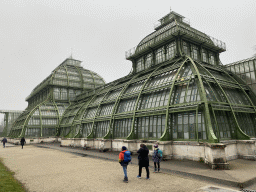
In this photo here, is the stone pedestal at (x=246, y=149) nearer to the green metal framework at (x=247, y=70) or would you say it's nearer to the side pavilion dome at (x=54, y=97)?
the green metal framework at (x=247, y=70)

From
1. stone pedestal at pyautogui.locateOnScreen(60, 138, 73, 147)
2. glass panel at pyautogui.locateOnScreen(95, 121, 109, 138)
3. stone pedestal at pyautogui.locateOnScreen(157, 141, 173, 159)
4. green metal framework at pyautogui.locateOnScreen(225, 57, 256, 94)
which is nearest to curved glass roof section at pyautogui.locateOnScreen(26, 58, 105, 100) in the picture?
stone pedestal at pyautogui.locateOnScreen(60, 138, 73, 147)

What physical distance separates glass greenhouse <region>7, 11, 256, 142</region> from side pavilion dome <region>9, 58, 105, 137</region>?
1849cm

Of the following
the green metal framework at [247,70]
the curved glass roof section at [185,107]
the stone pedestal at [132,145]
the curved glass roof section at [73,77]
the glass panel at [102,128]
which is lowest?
the stone pedestal at [132,145]

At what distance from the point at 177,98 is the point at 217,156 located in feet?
28.3

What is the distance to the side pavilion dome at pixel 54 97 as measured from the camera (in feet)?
178

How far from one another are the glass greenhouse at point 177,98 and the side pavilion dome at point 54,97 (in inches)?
728

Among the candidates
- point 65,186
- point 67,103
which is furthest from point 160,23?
point 67,103

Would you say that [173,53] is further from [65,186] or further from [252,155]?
[65,186]

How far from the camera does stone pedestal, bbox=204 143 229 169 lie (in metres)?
14.6

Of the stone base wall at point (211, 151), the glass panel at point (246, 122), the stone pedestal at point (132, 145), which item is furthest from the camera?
the stone pedestal at point (132, 145)

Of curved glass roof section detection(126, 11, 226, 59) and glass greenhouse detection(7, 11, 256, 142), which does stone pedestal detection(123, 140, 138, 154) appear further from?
curved glass roof section detection(126, 11, 226, 59)

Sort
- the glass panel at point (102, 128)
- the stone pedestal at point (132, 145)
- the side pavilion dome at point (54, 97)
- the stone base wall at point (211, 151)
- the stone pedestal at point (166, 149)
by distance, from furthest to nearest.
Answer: the side pavilion dome at point (54, 97), the glass panel at point (102, 128), the stone pedestal at point (132, 145), the stone pedestal at point (166, 149), the stone base wall at point (211, 151)

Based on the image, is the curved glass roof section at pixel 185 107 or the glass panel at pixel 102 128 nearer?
the curved glass roof section at pixel 185 107

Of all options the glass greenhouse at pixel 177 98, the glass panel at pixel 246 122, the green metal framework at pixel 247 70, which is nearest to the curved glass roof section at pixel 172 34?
the glass greenhouse at pixel 177 98
